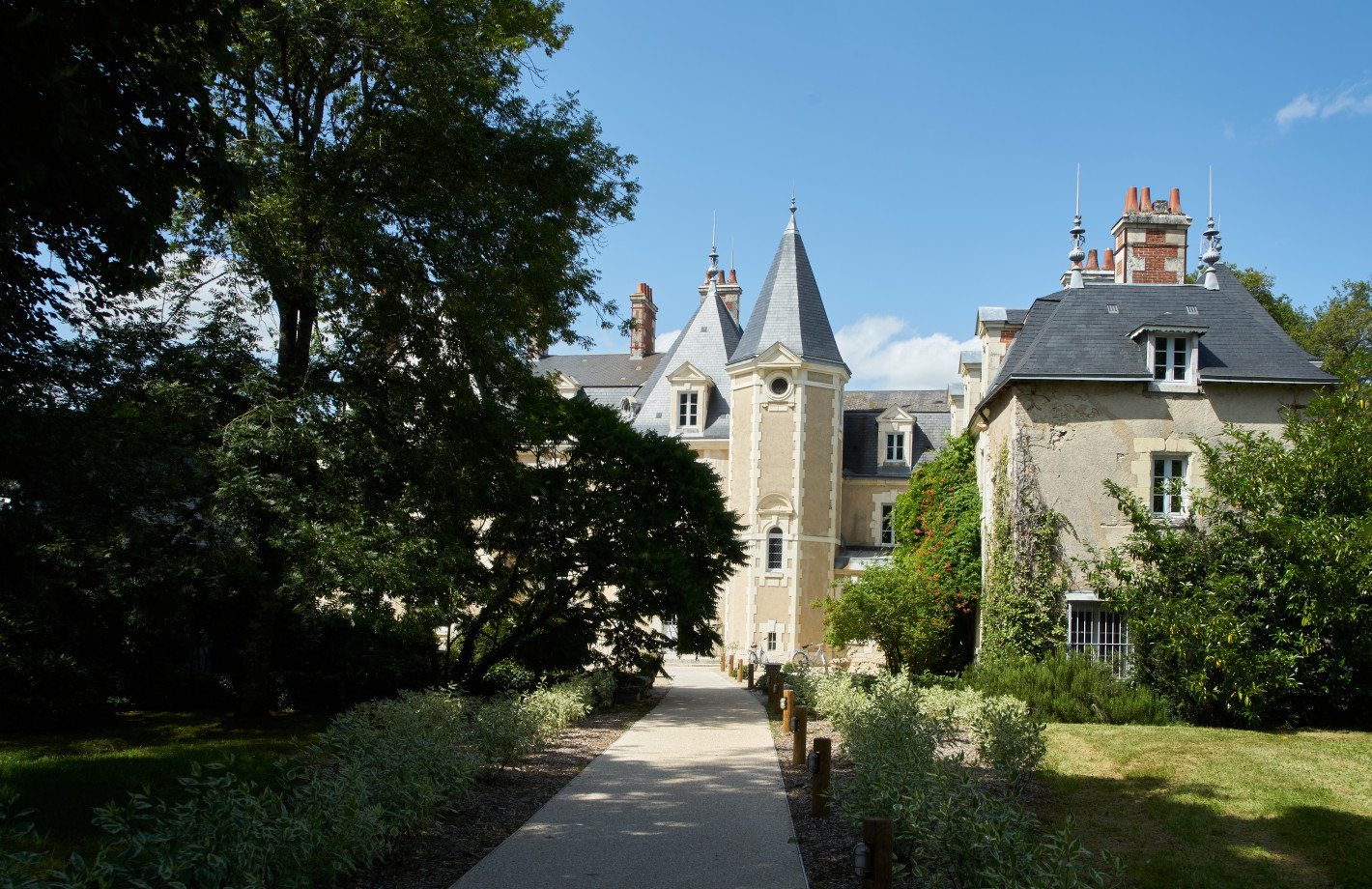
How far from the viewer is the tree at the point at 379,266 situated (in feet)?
35.1

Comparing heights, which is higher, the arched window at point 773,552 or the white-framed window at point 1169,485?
the white-framed window at point 1169,485

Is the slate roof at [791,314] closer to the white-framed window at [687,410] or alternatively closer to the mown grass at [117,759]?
the white-framed window at [687,410]

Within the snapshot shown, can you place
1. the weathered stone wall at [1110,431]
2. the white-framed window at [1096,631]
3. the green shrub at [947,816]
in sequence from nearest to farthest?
1. the green shrub at [947,816]
2. the white-framed window at [1096,631]
3. the weathered stone wall at [1110,431]

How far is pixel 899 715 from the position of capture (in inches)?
340

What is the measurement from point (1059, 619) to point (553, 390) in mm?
9649

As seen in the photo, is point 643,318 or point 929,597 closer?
point 929,597

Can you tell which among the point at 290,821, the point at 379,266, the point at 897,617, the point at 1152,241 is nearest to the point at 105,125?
the point at 290,821

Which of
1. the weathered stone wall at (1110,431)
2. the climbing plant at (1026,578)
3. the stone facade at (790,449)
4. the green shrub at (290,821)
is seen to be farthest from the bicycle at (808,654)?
the green shrub at (290,821)

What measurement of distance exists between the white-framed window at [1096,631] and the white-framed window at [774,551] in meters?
14.2

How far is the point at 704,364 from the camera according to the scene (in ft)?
113

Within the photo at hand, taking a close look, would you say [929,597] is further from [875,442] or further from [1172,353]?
[875,442]

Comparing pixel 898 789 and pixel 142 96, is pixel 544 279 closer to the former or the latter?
pixel 142 96

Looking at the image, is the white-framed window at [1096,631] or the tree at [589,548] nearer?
the tree at [589,548]

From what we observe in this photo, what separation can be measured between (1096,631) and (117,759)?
14.5 meters
